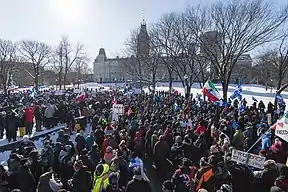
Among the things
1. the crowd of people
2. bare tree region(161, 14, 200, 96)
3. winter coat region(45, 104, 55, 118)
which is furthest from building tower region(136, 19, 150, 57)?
the crowd of people

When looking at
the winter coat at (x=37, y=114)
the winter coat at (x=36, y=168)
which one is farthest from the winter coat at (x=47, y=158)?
the winter coat at (x=37, y=114)

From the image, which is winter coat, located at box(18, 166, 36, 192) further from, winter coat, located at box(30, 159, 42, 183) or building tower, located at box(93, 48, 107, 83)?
building tower, located at box(93, 48, 107, 83)

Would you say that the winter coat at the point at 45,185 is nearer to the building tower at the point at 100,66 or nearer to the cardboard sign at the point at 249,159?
the cardboard sign at the point at 249,159

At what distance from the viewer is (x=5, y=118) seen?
703 inches

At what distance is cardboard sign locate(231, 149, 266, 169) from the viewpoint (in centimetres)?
762

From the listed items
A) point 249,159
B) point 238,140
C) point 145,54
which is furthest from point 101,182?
point 145,54

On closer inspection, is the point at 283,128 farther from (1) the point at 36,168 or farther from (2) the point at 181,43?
(2) the point at 181,43

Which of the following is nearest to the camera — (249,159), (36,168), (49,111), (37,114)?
(249,159)

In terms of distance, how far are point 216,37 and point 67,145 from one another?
20.5 metres

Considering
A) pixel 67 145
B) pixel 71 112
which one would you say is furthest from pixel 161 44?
pixel 67 145

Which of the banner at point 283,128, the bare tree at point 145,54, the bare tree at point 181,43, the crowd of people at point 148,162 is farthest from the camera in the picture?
the bare tree at point 145,54

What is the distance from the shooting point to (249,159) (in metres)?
7.74

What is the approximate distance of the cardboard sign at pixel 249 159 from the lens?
7.62m

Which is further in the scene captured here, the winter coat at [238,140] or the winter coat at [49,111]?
the winter coat at [49,111]
